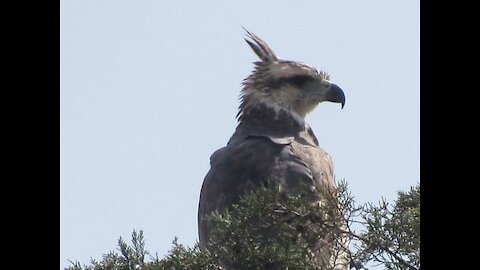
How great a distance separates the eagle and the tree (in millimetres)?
1358

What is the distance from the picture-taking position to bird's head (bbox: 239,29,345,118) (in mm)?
8773

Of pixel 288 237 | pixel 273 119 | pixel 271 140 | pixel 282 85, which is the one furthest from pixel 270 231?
pixel 282 85

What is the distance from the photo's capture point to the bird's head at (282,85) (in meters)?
8.77

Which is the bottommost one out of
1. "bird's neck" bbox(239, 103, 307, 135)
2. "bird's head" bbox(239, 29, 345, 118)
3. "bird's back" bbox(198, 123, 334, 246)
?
"bird's back" bbox(198, 123, 334, 246)

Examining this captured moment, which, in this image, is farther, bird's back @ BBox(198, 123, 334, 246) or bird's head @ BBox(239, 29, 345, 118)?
bird's head @ BBox(239, 29, 345, 118)

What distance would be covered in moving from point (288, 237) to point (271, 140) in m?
3.78

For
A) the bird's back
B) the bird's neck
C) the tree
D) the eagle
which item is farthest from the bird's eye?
the tree

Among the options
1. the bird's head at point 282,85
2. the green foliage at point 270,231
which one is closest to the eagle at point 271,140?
the bird's head at point 282,85

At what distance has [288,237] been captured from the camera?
4211mm

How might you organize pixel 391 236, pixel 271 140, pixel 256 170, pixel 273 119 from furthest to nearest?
1. pixel 273 119
2. pixel 271 140
3. pixel 256 170
4. pixel 391 236

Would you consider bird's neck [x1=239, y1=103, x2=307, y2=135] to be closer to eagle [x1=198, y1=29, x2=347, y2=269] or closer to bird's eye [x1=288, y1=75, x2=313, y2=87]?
eagle [x1=198, y1=29, x2=347, y2=269]

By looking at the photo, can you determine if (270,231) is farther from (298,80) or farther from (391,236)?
(298,80)
